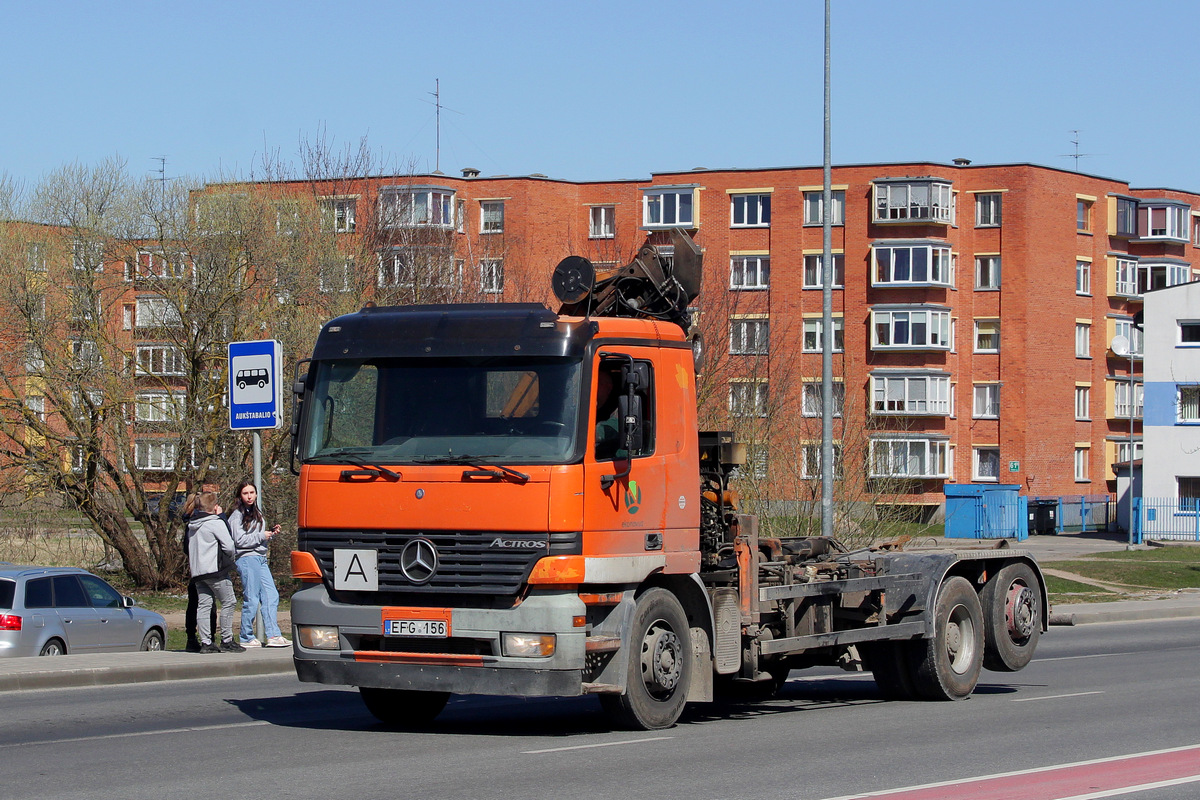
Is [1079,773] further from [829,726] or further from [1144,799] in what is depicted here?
[829,726]

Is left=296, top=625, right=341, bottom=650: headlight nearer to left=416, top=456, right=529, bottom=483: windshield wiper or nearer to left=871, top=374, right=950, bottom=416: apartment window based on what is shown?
left=416, top=456, right=529, bottom=483: windshield wiper

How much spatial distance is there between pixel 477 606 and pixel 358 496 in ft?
3.75

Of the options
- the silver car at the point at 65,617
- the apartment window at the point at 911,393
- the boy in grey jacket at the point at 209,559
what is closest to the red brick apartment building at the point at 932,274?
the apartment window at the point at 911,393

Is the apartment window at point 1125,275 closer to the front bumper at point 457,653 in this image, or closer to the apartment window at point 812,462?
the apartment window at point 812,462

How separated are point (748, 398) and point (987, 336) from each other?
37.6m

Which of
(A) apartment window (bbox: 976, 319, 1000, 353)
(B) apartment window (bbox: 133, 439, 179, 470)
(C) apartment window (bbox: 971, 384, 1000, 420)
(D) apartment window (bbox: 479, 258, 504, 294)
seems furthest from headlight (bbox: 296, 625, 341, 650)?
(A) apartment window (bbox: 976, 319, 1000, 353)

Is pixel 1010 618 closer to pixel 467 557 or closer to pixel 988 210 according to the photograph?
pixel 467 557

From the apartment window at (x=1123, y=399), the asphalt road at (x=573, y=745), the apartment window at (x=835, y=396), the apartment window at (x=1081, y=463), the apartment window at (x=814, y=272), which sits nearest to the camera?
the asphalt road at (x=573, y=745)

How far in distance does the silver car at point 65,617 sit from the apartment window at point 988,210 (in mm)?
52995

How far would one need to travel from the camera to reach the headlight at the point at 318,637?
32.9 feet

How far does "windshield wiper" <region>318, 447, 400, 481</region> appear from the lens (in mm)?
9805

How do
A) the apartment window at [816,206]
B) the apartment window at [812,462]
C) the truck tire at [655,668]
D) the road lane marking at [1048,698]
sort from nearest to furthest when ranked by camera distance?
1. the truck tire at [655,668]
2. the road lane marking at [1048,698]
3. the apartment window at [812,462]
4. the apartment window at [816,206]

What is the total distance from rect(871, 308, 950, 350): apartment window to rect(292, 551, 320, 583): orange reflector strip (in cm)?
5576

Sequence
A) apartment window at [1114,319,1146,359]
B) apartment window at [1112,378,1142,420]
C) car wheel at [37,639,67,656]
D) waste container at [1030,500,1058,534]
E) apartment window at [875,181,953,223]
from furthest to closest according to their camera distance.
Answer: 1. apartment window at [1112,378,1142,420]
2. apartment window at [1114,319,1146,359]
3. apartment window at [875,181,953,223]
4. waste container at [1030,500,1058,534]
5. car wheel at [37,639,67,656]
